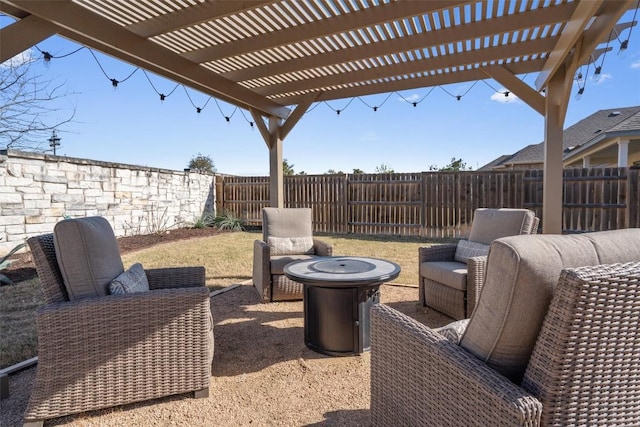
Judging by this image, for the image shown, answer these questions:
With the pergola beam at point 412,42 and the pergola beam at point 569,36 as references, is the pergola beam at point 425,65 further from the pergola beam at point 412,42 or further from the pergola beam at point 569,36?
the pergola beam at point 412,42

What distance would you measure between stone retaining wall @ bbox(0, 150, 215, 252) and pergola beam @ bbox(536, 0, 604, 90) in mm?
6926

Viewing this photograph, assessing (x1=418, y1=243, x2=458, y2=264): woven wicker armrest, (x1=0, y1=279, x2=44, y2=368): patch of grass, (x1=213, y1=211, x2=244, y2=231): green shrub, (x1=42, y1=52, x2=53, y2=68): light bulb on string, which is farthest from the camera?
(x1=213, y1=211, x2=244, y2=231): green shrub

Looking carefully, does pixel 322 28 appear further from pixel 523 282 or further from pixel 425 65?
pixel 523 282

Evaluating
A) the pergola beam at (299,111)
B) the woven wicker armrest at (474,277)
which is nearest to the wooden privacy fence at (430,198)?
the pergola beam at (299,111)

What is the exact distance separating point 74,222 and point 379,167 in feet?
65.1

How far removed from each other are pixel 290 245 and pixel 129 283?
2125 millimetres

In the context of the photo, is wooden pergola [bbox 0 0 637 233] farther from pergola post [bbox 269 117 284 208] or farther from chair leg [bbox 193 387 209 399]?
chair leg [bbox 193 387 209 399]

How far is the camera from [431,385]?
116cm

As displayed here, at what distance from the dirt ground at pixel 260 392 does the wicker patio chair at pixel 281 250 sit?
23.3 inches

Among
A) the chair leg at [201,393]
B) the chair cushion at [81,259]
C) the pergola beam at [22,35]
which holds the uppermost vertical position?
the pergola beam at [22,35]

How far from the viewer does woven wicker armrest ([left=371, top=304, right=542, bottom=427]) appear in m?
0.88


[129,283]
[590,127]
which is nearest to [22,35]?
[129,283]

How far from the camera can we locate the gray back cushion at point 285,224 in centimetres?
399

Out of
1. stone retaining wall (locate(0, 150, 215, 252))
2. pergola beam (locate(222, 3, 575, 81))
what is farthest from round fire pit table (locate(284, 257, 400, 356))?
stone retaining wall (locate(0, 150, 215, 252))
